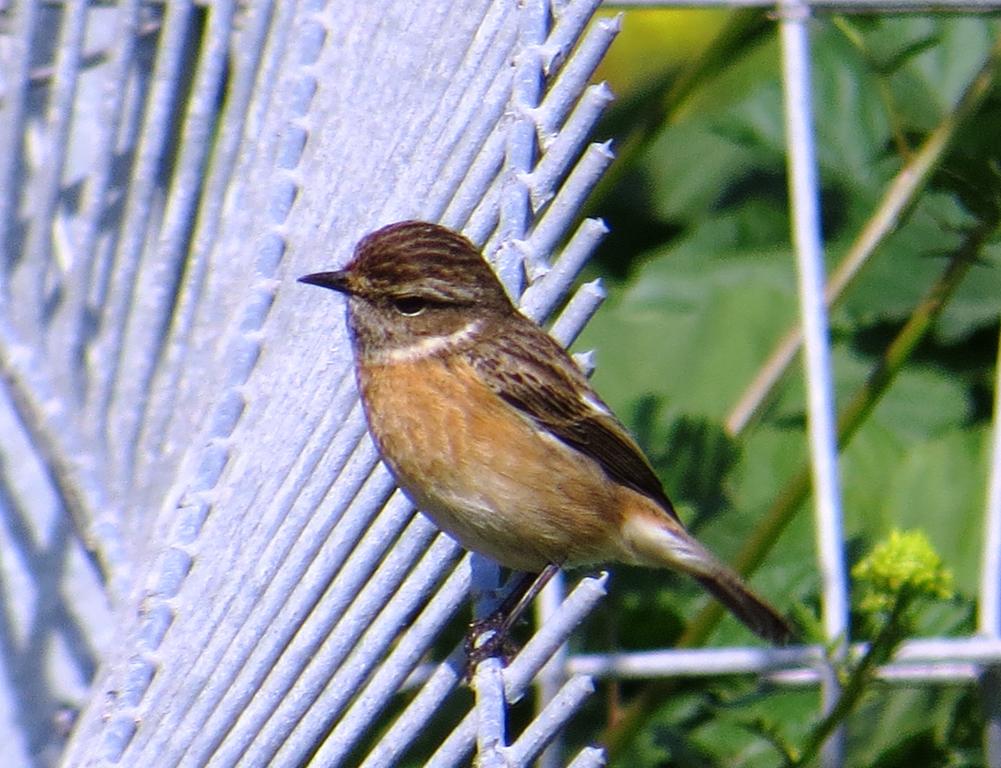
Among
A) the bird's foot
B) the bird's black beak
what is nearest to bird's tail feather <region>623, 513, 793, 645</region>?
the bird's foot

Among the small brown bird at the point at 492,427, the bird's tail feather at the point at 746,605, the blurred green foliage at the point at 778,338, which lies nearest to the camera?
the small brown bird at the point at 492,427

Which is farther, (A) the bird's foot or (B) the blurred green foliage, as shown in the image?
(B) the blurred green foliage

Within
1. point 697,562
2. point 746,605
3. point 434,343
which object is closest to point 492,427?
point 434,343

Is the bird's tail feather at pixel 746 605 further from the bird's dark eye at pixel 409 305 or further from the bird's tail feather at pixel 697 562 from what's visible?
the bird's dark eye at pixel 409 305

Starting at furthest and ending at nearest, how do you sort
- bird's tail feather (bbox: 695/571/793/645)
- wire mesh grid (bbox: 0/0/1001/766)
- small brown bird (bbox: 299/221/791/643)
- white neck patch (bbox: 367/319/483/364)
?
bird's tail feather (bbox: 695/571/793/645) → white neck patch (bbox: 367/319/483/364) → small brown bird (bbox: 299/221/791/643) → wire mesh grid (bbox: 0/0/1001/766)

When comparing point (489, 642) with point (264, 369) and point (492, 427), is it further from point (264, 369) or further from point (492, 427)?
point (264, 369)

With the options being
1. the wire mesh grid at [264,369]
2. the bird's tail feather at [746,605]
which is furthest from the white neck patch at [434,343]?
the bird's tail feather at [746,605]

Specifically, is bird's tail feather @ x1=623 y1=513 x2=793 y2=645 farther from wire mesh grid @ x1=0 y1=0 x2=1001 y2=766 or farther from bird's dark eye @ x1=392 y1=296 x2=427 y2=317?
bird's dark eye @ x1=392 y1=296 x2=427 y2=317
